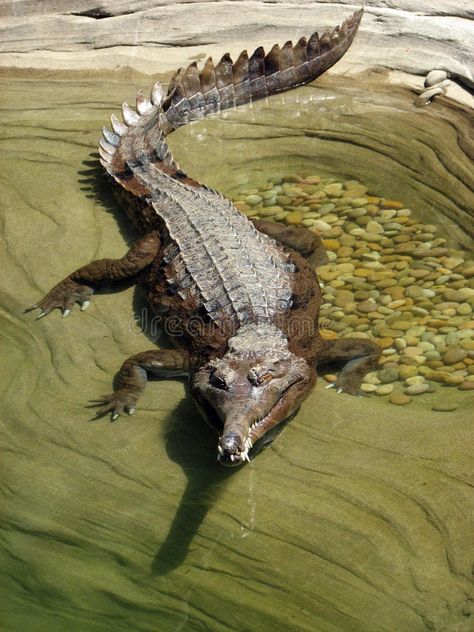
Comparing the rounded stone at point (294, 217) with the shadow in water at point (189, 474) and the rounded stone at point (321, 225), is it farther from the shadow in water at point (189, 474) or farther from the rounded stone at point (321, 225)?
the shadow in water at point (189, 474)

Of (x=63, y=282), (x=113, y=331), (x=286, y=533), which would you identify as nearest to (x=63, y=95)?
(x=63, y=282)

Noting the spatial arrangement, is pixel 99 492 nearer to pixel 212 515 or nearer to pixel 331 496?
pixel 212 515

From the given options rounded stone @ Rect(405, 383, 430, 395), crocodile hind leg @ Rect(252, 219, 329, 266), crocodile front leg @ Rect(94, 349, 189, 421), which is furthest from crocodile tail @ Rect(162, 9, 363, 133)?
rounded stone @ Rect(405, 383, 430, 395)

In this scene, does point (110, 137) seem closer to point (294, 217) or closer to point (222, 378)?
point (294, 217)

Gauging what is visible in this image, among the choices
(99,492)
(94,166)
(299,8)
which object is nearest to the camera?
(99,492)

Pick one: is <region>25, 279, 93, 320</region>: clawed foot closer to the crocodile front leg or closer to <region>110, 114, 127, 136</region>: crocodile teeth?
the crocodile front leg
